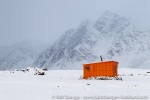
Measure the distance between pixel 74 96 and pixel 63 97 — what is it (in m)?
0.96

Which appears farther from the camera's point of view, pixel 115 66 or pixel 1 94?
pixel 115 66

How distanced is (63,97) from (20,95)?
3041mm

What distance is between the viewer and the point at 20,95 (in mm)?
20516

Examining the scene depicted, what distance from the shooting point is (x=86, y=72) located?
153 ft

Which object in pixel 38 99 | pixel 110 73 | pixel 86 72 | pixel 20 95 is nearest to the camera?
pixel 38 99

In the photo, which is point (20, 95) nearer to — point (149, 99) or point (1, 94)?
point (1, 94)

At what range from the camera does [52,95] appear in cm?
2075

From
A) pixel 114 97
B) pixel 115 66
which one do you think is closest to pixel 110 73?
pixel 115 66

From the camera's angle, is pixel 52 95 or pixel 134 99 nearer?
pixel 134 99

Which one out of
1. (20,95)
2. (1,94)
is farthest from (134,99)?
(1,94)

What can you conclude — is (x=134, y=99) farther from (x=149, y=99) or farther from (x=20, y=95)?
(x=20, y=95)

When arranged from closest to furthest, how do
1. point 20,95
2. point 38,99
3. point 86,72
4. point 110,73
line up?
point 38,99 → point 20,95 → point 110,73 → point 86,72

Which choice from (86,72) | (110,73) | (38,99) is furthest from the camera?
(86,72)

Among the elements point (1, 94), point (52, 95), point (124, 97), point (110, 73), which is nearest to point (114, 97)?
point (124, 97)
